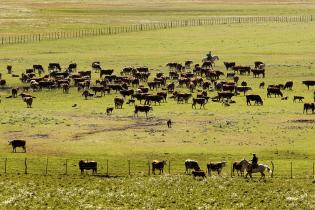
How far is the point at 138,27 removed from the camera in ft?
470

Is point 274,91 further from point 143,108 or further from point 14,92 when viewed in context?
point 14,92

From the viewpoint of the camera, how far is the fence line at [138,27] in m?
123

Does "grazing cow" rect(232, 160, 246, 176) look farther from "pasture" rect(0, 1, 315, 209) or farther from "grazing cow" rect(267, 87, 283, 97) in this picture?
"grazing cow" rect(267, 87, 283, 97)

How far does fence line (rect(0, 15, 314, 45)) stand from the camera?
122812 mm

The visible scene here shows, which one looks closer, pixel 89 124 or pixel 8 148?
pixel 8 148

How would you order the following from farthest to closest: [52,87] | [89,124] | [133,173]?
[52,87] → [89,124] → [133,173]

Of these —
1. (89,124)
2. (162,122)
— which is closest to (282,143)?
(162,122)

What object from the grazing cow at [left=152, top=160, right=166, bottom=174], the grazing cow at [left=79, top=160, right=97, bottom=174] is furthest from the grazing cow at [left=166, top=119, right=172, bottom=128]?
the grazing cow at [left=79, top=160, right=97, bottom=174]

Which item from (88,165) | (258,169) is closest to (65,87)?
(88,165)

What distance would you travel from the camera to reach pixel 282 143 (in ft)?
164

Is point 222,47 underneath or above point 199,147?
above

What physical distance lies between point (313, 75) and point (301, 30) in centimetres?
5147

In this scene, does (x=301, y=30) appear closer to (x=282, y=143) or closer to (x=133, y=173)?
(x=282, y=143)

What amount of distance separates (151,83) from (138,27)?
70331 mm
